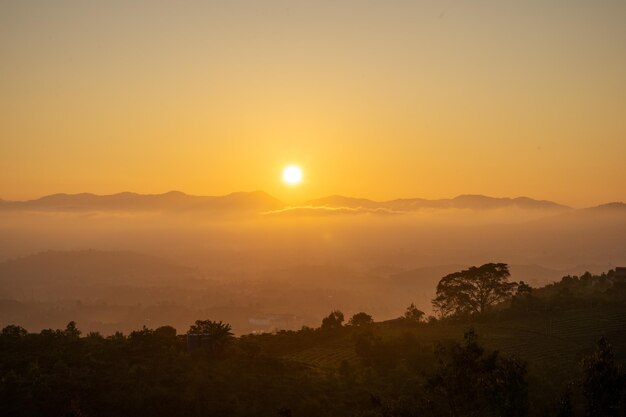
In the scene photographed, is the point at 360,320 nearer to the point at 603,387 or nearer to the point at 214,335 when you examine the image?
the point at 214,335

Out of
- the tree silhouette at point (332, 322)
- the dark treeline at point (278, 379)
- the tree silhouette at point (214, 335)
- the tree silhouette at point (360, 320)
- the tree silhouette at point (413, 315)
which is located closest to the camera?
the dark treeline at point (278, 379)

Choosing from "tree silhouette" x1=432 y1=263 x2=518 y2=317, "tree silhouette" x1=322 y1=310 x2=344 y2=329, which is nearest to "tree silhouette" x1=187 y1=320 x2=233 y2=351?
"tree silhouette" x1=322 y1=310 x2=344 y2=329

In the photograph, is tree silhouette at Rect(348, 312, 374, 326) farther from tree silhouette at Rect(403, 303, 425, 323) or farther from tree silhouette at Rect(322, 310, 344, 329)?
tree silhouette at Rect(403, 303, 425, 323)

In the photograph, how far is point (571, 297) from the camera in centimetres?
7444

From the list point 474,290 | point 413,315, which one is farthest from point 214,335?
point 474,290

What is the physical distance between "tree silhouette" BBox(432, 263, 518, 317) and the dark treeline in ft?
61.5

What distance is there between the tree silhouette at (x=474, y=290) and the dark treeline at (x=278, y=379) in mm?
18733

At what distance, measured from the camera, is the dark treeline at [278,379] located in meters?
25.6

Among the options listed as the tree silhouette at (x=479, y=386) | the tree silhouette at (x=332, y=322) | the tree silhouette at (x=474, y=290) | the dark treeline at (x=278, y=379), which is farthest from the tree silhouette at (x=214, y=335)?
the tree silhouette at (x=474, y=290)

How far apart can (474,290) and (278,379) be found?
4423 cm

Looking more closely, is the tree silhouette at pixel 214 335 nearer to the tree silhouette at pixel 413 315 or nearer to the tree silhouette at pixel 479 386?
the tree silhouette at pixel 479 386

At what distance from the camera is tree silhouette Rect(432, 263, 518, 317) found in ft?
246

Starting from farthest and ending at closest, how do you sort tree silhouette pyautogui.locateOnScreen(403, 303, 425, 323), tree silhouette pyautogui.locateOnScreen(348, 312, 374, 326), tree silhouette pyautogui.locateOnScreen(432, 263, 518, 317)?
tree silhouette pyautogui.locateOnScreen(432, 263, 518, 317), tree silhouette pyautogui.locateOnScreen(403, 303, 425, 323), tree silhouette pyautogui.locateOnScreen(348, 312, 374, 326)

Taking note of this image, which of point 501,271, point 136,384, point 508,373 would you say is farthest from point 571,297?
point 136,384
